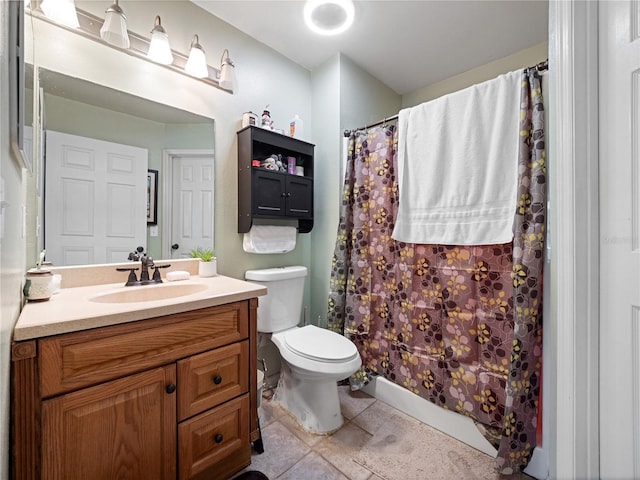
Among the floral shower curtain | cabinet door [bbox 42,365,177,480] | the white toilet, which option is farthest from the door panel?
cabinet door [bbox 42,365,177,480]

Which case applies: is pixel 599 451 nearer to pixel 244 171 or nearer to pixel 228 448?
pixel 228 448

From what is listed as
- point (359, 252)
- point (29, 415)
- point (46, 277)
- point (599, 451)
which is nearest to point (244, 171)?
point (359, 252)

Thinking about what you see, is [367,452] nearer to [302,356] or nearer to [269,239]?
[302,356]

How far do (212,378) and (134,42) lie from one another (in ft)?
5.36

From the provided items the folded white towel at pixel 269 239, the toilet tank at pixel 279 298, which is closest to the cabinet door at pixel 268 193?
the folded white towel at pixel 269 239

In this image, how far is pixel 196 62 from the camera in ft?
4.91

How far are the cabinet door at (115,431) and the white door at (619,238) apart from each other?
4.60 feet

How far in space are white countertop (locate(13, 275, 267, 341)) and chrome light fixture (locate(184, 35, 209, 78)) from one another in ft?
3.86

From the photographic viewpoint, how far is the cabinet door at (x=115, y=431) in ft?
2.57

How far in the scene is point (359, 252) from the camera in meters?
1.89

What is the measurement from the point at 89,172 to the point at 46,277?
54 cm

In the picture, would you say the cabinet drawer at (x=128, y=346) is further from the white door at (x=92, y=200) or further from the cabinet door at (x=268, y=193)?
the cabinet door at (x=268, y=193)

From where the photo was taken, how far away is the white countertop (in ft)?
2.48

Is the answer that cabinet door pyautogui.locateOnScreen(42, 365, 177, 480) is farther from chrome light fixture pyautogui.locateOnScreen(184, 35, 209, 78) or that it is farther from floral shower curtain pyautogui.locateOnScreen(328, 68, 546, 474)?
chrome light fixture pyautogui.locateOnScreen(184, 35, 209, 78)
